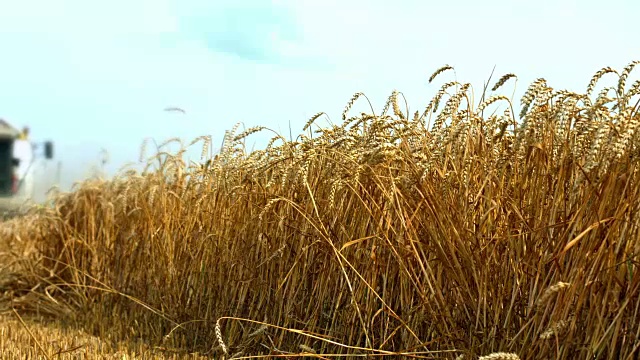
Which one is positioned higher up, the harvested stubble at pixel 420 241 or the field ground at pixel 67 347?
the harvested stubble at pixel 420 241

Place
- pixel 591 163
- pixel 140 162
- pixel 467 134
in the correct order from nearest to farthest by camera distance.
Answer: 1. pixel 591 163
2. pixel 467 134
3. pixel 140 162

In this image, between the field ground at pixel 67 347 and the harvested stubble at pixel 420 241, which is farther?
the field ground at pixel 67 347

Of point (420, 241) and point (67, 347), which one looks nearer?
point (420, 241)

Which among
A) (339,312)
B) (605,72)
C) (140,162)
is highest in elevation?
(605,72)

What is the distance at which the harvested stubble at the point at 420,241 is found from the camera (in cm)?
225

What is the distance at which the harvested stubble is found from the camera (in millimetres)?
2252

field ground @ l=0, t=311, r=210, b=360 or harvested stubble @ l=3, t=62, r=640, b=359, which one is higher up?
harvested stubble @ l=3, t=62, r=640, b=359

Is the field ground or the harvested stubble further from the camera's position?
the field ground

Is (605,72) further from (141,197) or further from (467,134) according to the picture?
(141,197)

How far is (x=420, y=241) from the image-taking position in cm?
275

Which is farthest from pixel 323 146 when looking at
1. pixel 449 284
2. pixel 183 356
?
pixel 183 356

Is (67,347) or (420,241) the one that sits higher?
(420,241)

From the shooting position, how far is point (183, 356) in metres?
3.44

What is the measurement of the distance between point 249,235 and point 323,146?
593mm
